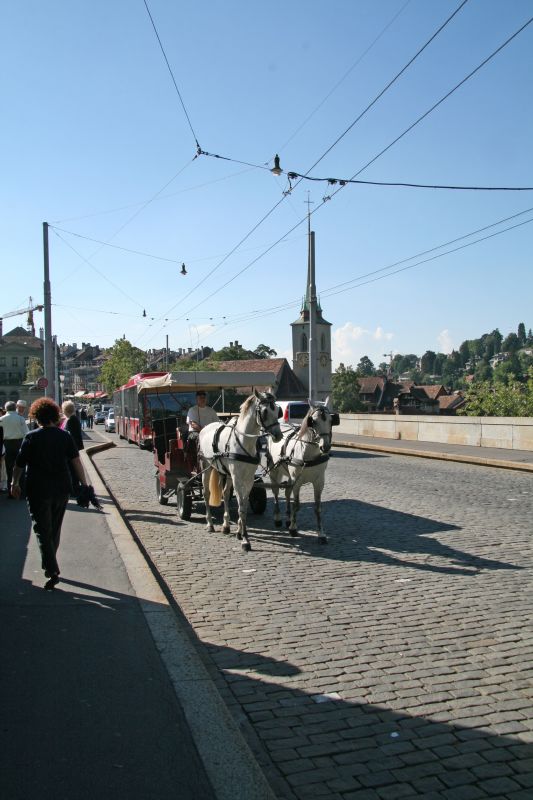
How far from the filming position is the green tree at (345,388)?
123m

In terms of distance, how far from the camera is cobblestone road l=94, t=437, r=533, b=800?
12.3 ft

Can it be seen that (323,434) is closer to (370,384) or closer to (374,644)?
(374,644)

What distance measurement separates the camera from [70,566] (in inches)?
318

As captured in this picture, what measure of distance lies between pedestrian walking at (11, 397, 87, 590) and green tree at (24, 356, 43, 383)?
4835 inches

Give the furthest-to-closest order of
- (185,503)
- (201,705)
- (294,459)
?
(185,503), (294,459), (201,705)

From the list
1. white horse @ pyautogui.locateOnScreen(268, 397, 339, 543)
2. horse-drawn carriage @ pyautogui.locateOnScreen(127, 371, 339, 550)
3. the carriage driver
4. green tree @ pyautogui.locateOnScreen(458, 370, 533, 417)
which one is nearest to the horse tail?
horse-drawn carriage @ pyautogui.locateOnScreen(127, 371, 339, 550)

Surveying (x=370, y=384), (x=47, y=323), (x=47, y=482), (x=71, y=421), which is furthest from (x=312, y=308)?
(x=370, y=384)

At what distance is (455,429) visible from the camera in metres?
27.5

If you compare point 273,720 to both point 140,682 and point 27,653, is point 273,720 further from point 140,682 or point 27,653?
point 27,653

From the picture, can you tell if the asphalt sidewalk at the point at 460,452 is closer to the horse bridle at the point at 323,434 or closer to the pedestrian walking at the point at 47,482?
the horse bridle at the point at 323,434

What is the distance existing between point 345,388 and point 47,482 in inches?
4651

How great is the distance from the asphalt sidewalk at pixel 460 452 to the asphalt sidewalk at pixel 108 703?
48.1 feet

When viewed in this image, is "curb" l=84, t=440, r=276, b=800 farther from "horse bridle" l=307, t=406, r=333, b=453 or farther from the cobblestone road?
"horse bridle" l=307, t=406, r=333, b=453

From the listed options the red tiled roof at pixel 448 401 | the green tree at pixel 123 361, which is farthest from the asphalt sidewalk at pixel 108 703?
the red tiled roof at pixel 448 401
